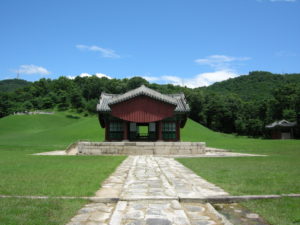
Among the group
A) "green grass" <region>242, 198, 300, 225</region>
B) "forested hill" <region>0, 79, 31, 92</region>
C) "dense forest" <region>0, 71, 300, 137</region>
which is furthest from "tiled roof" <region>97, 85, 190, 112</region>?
"forested hill" <region>0, 79, 31, 92</region>

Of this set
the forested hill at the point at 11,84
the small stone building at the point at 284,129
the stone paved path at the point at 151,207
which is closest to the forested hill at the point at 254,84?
the small stone building at the point at 284,129

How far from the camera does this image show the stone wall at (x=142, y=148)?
2158cm

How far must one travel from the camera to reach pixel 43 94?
115 m

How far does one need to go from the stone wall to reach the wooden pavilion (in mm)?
2352

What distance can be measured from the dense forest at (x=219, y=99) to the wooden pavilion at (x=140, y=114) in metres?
40.5

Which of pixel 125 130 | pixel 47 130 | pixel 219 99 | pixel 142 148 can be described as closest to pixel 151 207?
pixel 142 148

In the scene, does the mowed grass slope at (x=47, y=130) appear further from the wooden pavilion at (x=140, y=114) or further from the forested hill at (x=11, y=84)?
the forested hill at (x=11, y=84)

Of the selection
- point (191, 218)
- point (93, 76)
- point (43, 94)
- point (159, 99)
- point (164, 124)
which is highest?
point (93, 76)

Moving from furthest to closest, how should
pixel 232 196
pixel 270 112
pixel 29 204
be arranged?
pixel 270 112
pixel 232 196
pixel 29 204

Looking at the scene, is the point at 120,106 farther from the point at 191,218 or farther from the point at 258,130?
the point at 258,130

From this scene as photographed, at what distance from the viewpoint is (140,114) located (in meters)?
23.7

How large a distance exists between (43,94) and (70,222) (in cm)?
11907

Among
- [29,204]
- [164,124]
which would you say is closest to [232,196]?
[29,204]

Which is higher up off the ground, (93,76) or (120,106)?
(93,76)
